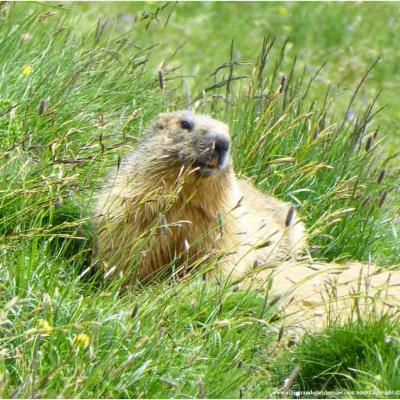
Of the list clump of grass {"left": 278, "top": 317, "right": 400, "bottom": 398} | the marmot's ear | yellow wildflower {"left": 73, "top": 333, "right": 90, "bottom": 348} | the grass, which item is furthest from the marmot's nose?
yellow wildflower {"left": 73, "top": 333, "right": 90, "bottom": 348}

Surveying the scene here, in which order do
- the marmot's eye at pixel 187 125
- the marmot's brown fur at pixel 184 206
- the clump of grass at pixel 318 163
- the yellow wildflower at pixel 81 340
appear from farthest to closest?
the clump of grass at pixel 318 163, the marmot's eye at pixel 187 125, the marmot's brown fur at pixel 184 206, the yellow wildflower at pixel 81 340

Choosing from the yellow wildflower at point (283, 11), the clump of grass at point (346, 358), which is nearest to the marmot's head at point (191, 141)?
the clump of grass at point (346, 358)

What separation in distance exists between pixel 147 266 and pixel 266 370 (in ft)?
4.83

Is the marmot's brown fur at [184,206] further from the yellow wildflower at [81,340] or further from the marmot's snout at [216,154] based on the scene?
the yellow wildflower at [81,340]

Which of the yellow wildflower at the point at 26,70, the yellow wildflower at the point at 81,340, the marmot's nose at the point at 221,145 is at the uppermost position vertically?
the yellow wildflower at the point at 26,70

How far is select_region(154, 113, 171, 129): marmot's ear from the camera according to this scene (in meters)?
6.27

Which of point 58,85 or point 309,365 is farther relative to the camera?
point 58,85

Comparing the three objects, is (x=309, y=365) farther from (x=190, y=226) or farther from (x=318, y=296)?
(x=190, y=226)

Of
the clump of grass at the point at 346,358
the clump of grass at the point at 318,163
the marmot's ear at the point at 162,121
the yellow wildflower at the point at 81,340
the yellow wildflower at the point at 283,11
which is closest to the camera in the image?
the yellow wildflower at the point at 81,340

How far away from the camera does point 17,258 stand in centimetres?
475

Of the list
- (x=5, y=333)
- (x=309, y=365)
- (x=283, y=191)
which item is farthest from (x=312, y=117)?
(x=5, y=333)

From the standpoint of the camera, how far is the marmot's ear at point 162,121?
6.27 meters

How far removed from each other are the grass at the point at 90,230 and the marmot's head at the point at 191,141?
236 mm

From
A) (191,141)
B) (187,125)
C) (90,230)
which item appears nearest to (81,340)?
(90,230)
